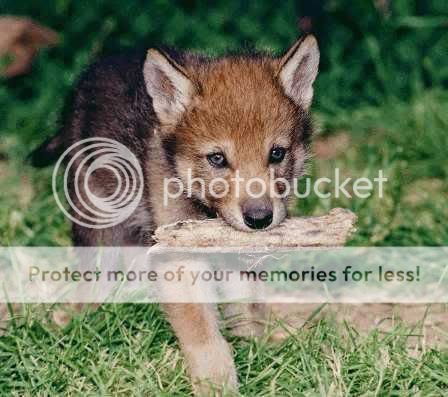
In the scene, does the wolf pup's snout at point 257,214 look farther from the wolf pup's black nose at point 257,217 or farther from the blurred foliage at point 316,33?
the blurred foliage at point 316,33

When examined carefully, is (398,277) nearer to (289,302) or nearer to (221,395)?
(289,302)

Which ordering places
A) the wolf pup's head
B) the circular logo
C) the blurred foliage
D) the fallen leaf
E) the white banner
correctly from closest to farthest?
1. the wolf pup's head
2. the white banner
3. the circular logo
4. the blurred foliage
5. the fallen leaf

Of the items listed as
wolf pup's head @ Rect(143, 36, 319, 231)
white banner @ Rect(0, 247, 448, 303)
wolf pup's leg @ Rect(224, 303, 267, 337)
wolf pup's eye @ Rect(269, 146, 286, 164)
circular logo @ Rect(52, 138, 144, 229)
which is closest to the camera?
wolf pup's head @ Rect(143, 36, 319, 231)

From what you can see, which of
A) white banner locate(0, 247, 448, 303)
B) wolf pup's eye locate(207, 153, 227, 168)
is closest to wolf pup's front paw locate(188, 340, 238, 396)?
→ white banner locate(0, 247, 448, 303)

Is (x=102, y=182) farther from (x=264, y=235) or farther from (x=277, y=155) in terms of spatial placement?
(x=264, y=235)

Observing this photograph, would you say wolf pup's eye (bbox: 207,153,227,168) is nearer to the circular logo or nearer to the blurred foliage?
the circular logo

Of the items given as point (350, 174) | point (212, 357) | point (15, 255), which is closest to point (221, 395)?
point (212, 357)

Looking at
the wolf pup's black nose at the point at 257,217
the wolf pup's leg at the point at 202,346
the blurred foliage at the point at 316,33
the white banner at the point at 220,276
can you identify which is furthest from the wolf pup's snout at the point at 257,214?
the blurred foliage at the point at 316,33
